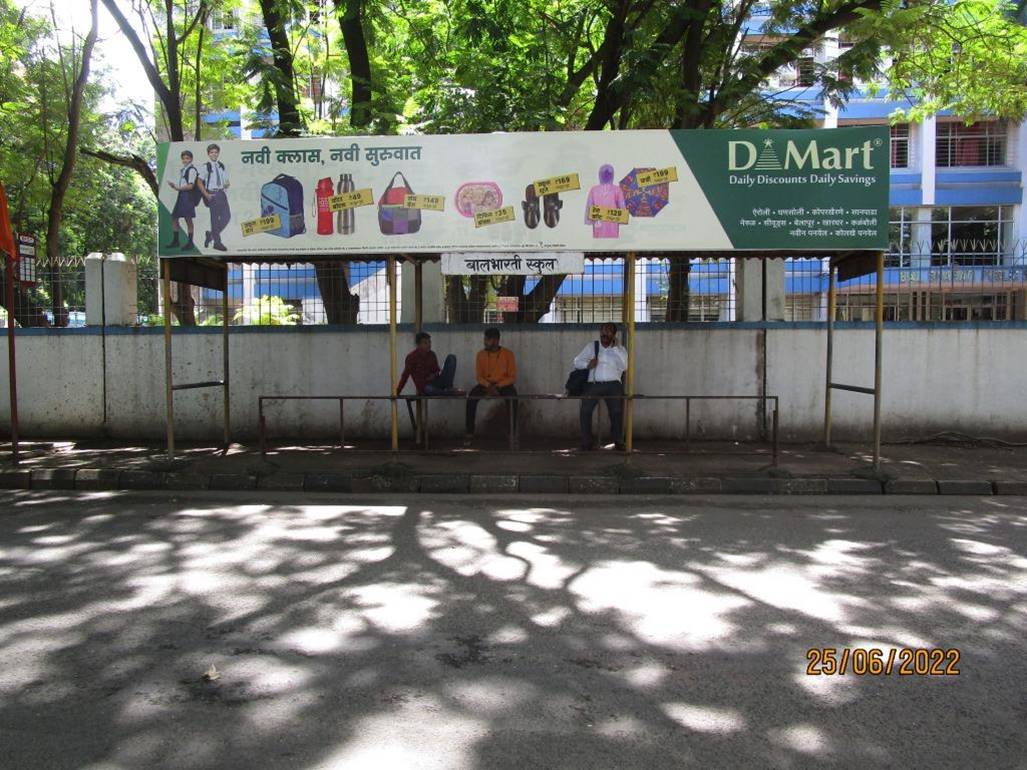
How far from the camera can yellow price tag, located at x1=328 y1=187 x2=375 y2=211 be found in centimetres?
819

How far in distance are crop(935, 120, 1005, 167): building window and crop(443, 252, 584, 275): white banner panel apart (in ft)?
79.3

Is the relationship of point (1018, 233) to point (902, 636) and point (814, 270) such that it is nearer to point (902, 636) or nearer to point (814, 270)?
point (814, 270)

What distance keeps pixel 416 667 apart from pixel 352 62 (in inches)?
433

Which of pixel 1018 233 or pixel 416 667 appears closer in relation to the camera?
pixel 416 667

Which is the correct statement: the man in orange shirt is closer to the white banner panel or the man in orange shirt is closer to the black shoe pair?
the white banner panel

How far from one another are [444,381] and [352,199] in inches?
121

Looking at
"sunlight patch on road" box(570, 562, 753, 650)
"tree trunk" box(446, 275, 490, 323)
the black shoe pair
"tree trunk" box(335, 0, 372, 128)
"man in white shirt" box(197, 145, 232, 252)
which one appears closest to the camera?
"sunlight patch on road" box(570, 562, 753, 650)

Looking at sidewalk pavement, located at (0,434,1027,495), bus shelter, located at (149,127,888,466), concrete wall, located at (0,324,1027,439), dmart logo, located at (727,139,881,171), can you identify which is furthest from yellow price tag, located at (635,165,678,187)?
concrete wall, located at (0,324,1027,439)

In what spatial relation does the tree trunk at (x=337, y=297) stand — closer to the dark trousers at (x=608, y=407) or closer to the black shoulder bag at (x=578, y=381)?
the black shoulder bag at (x=578, y=381)

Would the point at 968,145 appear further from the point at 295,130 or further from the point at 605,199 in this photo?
the point at 295,130

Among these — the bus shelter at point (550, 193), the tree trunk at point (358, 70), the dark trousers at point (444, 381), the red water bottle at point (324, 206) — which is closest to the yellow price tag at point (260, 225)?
the bus shelter at point (550, 193)

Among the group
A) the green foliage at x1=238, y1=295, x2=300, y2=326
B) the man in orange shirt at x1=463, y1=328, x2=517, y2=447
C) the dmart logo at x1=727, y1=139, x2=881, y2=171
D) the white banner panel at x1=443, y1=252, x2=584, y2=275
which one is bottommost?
the man in orange shirt at x1=463, y1=328, x2=517, y2=447

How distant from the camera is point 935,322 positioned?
10.9 metres

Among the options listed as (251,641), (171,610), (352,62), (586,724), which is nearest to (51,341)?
(352,62)
